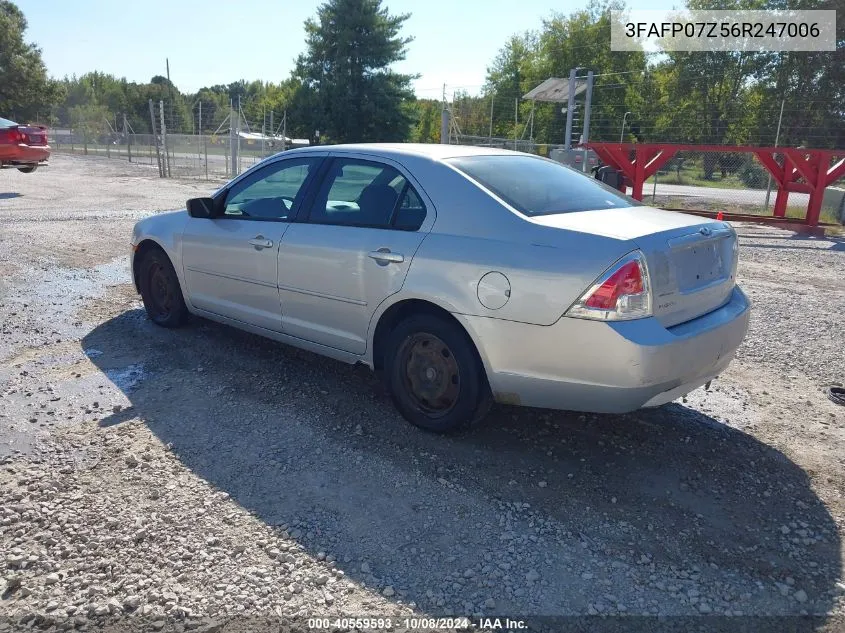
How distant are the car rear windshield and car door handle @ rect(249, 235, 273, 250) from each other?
55.3 inches

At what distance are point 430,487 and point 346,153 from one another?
2300 millimetres

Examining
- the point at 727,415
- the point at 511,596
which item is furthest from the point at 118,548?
the point at 727,415

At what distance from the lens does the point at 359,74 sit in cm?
4075

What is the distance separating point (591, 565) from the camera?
2.71m

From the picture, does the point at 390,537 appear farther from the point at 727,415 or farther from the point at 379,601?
the point at 727,415

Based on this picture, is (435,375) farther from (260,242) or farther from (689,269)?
(260,242)

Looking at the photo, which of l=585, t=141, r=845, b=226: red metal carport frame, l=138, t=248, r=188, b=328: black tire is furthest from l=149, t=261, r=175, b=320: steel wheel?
l=585, t=141, r=845, b=226: red metal carport frame

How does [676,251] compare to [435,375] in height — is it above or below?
above

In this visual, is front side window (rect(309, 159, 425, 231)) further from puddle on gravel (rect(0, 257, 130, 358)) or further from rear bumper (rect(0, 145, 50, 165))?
rear bumper (rect(0, 145, 50, 165))

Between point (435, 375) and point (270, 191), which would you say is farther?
point (270, 191)

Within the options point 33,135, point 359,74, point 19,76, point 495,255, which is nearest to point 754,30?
point 359,74

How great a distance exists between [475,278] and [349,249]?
37.1 inches

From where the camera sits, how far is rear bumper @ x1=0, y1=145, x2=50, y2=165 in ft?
53.9

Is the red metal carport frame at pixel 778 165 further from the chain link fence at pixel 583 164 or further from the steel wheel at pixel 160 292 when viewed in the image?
the steel wheel at pixel 160 292
